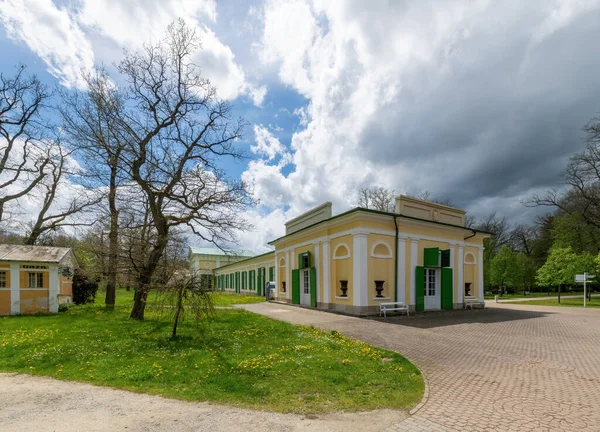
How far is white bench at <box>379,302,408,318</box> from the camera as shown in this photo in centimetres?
1486

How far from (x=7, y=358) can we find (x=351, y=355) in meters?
8.39

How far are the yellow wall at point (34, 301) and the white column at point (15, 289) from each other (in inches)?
7.2

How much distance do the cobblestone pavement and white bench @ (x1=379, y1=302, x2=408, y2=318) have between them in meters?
2.20

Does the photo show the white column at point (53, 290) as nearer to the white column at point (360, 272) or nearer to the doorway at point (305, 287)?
the doorway at point (305, 287)

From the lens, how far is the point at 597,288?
47.9m

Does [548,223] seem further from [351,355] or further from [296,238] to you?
[351,355]

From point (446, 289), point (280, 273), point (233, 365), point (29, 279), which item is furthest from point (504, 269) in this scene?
point (29, 279)

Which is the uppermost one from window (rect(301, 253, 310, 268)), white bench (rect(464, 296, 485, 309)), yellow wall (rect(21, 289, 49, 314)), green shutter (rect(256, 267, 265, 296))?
window (rect(301, 253, 310, 268))

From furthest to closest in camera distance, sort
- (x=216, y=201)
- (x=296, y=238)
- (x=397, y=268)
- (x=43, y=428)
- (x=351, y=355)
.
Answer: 1. (x=296, y=238)
2. (x=397, y=268)
3. (x=216, y=201)
4. (x=351, y=355)
5. (x=43, y=428)

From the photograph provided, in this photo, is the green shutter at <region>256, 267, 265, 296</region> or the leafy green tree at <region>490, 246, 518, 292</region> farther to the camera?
the leafy green tree at <region>490, 246, 518, 292</region>

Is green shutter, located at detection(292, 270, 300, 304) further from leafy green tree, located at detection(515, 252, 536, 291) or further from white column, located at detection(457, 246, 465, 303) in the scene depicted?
leafy green tree, located at detection(515, 252, 536, 291)

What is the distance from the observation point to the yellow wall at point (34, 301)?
17.2 metres

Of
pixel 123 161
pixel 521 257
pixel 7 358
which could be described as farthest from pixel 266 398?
pixel 521 257

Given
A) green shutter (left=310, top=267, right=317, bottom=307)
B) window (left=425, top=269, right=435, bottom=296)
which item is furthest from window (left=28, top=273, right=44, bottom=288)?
window (left=425, top=269, right=435, bottom=296)
